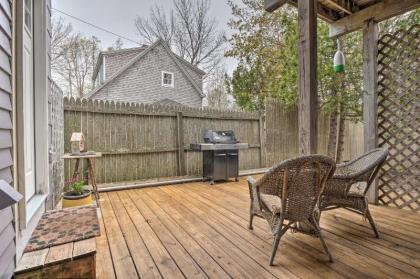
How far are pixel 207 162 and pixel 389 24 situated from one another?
517cm

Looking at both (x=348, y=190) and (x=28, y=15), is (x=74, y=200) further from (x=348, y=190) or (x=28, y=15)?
(x=348, y=190)

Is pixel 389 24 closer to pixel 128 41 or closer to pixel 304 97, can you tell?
pixel 304 97

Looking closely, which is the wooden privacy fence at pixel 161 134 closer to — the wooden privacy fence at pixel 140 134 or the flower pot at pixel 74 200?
the wooden privacy fence at pixel 140 134

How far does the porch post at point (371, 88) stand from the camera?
330 centimetres

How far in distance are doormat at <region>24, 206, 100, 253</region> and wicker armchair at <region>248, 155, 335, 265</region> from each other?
135 centimetres

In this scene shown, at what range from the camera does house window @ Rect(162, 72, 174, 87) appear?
407 inches

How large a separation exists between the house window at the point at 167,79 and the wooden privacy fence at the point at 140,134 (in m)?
5.40

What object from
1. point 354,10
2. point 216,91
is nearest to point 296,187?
point 354,10

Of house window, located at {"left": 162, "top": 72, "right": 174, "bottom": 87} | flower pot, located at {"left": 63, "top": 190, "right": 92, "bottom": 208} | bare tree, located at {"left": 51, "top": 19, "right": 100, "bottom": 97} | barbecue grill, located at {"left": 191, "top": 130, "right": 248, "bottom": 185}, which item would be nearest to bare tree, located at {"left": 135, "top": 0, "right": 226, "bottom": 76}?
house window, located at {"left": 162, "top": 72, "right": 174, "bottom": 87}

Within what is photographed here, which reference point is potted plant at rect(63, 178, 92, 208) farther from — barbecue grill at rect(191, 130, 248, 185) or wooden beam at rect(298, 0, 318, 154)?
wooden beam at rect(298, 0, 318, 154)

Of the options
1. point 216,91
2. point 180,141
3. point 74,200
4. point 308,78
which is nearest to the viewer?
point 308,78

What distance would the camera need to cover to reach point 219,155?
4.80 meters

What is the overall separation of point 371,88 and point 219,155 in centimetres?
281

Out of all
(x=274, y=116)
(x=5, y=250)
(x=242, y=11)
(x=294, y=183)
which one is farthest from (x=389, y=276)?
(x=242, y=11)
